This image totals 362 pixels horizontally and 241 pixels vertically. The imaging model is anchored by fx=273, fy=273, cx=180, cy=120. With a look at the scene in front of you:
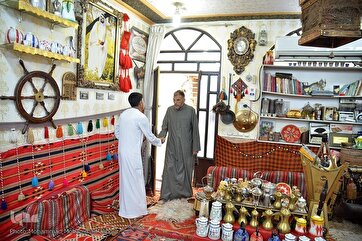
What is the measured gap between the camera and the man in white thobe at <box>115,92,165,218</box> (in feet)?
9.84

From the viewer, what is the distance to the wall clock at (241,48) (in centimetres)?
422

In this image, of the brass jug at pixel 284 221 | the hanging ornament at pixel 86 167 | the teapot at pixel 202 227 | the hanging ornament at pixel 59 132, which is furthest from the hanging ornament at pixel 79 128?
the brass jug at pixel 284 221

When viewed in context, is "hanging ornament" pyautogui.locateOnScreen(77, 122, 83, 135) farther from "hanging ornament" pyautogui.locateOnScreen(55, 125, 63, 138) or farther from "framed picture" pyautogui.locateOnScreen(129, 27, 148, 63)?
"framed picture" pyautogui.locateOnScreen(129, 27, 148, 63)

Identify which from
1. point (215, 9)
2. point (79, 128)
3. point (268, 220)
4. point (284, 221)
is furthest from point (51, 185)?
point (215, 9)

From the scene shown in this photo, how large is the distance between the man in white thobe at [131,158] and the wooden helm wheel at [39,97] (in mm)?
728

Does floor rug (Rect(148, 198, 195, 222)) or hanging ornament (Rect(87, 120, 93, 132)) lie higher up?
hanging ornament (Rect(87, 120, 93, 132))

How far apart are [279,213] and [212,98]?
2759 millimetres

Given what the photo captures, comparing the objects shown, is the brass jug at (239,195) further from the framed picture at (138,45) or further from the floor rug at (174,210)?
the framed picture at (138,45)

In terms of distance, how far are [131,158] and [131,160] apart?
22mm

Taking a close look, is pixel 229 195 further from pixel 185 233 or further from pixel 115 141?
pixel 115 141

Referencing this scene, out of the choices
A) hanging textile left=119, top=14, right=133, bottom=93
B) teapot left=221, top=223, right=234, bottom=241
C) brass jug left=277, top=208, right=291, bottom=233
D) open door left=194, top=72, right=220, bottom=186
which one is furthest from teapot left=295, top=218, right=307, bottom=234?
hanging textile left=119, top=14, right=133, bottom=93

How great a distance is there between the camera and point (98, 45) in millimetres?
3223

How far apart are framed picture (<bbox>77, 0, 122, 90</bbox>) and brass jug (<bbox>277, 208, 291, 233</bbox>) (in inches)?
92.0

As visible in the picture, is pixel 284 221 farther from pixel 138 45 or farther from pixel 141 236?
pixel 138 45
